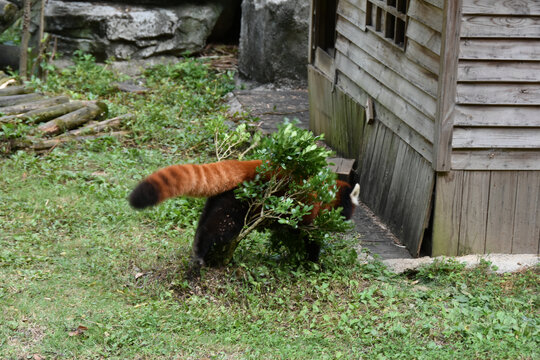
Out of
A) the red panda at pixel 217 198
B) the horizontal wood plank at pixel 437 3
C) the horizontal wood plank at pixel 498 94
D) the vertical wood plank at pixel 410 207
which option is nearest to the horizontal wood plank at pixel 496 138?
the horizontal wood plank at pixel 498 94

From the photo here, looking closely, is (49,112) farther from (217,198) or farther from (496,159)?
(496,159)

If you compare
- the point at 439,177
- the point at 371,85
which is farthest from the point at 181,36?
the point at 439,177

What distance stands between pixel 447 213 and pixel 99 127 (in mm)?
5430

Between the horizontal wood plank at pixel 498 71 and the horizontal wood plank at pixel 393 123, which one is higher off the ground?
the horizontal wood plank at pixel 498 71

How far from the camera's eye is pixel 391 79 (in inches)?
288

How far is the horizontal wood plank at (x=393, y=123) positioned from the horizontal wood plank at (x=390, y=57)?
0.48m

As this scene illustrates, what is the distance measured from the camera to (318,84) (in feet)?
33.2

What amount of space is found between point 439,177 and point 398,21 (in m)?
2.00

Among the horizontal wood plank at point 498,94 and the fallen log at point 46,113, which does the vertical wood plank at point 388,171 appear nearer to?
the horizontal wood plank at point 498,94

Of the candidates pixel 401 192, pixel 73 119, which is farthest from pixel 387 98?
pixel 73 119

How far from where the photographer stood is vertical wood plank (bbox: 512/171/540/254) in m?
6.25

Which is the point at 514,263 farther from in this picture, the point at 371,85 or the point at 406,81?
the point at 371,85

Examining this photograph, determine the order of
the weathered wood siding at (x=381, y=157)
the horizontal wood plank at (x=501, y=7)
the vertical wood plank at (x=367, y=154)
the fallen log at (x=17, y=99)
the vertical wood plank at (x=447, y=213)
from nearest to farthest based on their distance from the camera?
1. the horizontal wood plank at (x=501, y=7)
2. the vertical wood plank at (x=447, y=213)
3. the weathered wood siding at (x=381, y=157)
4. the vertical wood plank at (x=367, y=154)
5. the fallen log at (x=17, y=99)

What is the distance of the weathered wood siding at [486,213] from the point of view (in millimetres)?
6188
